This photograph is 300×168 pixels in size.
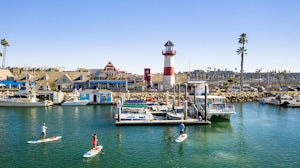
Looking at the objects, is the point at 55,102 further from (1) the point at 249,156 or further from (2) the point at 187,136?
(1) the point at 249,156

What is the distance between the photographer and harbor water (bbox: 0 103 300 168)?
74.1 feet

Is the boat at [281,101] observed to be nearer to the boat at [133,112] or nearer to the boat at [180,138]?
the boat at [133,112]

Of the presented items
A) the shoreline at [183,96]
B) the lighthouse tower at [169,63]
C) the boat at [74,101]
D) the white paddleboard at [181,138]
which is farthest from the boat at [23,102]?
the white paddleboard at [181,138]

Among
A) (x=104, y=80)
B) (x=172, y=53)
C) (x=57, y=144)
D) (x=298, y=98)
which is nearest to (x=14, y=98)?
(x=104, y=80)

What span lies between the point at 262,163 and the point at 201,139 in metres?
8.44

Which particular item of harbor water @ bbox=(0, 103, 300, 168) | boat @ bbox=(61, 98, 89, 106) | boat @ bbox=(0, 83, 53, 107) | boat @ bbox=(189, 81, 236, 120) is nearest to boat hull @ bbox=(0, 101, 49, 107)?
boat @ bbox=(0, 83, 53, 107)

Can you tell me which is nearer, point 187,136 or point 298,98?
point 187,136

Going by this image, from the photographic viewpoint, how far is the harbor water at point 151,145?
2258 centimetres

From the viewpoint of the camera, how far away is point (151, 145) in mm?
27531

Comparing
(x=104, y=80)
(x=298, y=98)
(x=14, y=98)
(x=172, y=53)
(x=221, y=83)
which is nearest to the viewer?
(x=14, y=98)

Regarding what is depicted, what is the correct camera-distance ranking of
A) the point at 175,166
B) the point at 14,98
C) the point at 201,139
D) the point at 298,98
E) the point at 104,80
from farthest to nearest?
the point at 104,80
the point at 298,98
the point at 14,98
the point at 201,139
the point at 175,166

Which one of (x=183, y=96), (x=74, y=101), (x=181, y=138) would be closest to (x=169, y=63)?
(x=183, y=96)

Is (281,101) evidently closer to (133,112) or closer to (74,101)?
(133,112)

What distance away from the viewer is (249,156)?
24.5m
